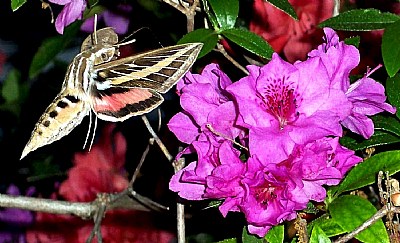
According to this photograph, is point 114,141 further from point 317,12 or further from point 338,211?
point 338,211

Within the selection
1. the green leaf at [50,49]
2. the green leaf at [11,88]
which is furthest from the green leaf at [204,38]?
the green leaf at [11,88]

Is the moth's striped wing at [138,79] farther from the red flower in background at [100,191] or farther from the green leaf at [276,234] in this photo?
the red flower in background at [100,191]

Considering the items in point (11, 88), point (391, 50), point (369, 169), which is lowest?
point (11, 88)

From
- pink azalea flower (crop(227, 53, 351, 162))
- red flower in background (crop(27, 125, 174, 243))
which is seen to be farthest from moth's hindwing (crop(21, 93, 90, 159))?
red flower in background (crop(27, 125, 174, 243))

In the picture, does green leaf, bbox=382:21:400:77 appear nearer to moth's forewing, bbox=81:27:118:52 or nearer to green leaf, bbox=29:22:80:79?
moth's forewing, bbox=81:27:118:52

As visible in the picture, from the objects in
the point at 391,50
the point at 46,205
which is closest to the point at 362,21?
the point at 391,50

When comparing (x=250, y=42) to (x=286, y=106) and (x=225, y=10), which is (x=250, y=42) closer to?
(x=225, y=10)
